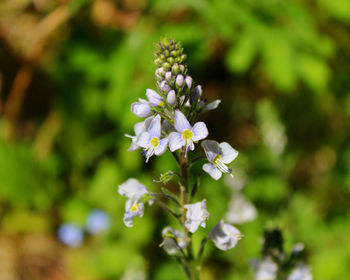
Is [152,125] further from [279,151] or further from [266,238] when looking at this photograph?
[279,151]

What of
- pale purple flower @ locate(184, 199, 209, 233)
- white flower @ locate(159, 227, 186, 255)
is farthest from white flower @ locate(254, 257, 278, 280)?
pale purple flower @ locate(184, 199, 209, 233)

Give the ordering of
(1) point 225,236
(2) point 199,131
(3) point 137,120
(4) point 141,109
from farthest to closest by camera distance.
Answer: (3) point 137,120, (1) point 225,236, (4) point 141,109, (2) point 199,131

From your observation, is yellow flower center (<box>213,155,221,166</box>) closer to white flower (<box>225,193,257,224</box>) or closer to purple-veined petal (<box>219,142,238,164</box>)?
purple-veined petal (<box>219,142,238,164</box>)

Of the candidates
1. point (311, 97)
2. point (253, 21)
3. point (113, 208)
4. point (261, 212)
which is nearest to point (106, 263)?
point (113, 208)

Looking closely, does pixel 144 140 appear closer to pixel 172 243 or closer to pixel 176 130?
pixel 176 130

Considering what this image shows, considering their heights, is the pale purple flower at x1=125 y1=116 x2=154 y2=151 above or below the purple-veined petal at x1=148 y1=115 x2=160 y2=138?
below

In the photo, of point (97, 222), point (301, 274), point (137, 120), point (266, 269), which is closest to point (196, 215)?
point (266, 269)

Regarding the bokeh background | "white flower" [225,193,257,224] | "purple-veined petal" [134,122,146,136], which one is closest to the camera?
"purple-veined petal" [134,122,146,136]
